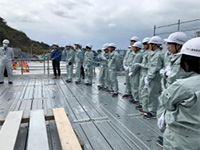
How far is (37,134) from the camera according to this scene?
259 cm

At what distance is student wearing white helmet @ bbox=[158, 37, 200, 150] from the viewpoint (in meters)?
1.44

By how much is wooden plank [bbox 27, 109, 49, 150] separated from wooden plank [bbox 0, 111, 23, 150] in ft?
0.69

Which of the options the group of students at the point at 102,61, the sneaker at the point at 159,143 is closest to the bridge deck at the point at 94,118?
the sneaker at the point at 159,143

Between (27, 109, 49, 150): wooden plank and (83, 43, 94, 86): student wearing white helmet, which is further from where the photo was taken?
(83, 43, 94, 86): student wearing white helmet

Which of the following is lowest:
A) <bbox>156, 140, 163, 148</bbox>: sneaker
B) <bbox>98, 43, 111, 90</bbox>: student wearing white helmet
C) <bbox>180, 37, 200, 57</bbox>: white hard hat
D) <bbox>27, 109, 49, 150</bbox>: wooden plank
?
<bbox>156, 140, 163, 148</bbox>: sneaker

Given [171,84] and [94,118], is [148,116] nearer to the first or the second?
[94,118]

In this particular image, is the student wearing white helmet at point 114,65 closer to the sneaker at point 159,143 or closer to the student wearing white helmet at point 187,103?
the sneaker at point 159,143

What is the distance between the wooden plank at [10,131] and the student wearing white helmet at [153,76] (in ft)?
9.00

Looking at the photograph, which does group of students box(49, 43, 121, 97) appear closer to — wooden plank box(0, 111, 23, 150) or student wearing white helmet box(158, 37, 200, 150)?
wooden plank box(0, 111, 23, 150)

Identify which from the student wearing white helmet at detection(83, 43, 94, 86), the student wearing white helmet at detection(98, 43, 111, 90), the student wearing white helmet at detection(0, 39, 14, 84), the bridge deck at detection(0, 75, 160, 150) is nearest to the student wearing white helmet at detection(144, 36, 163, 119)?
the bridge deck at detection(0, 75, 160, 150)

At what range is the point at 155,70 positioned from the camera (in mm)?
3904

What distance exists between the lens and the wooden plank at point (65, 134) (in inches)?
89.3

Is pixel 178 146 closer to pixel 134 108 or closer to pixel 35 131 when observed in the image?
pixel 35 131

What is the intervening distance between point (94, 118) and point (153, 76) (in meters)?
1.64
